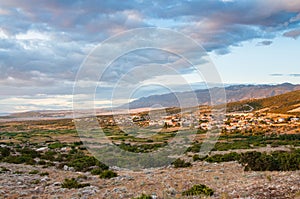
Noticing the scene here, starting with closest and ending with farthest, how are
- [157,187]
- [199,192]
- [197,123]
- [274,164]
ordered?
[199,192] → [157,187] → [274,164] → [197,123]

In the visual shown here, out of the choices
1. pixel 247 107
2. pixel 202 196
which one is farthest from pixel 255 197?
pixel 247 107

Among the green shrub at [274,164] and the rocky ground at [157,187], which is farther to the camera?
the green shrub at [274,164]

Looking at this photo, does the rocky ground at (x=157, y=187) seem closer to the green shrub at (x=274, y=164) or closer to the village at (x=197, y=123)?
the green shrub at (x=274, y=164)

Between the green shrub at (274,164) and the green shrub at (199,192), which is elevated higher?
the green shrub at (199,192)

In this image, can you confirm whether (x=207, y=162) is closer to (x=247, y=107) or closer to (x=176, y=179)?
(x=176, y=179)

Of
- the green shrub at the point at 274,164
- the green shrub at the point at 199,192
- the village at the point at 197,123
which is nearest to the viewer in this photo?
the green shrub at the point at 199,192

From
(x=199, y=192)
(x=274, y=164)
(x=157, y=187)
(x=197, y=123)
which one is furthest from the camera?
(x=197, y=123)

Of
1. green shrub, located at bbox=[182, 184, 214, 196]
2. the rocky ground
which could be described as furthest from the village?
green shrub, located at bbox=[182, 184, 214, 196]

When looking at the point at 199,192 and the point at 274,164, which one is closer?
the point at 199,192

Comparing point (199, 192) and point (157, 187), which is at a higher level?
point (199, 192)

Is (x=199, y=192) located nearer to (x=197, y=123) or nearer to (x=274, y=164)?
(x=274, y=164)

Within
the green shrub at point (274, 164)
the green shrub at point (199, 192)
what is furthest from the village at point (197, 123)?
Answer: the green shrub at point (199, 192)

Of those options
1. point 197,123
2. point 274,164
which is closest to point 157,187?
point 274,164

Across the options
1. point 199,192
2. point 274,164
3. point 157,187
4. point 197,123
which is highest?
point 199,192
